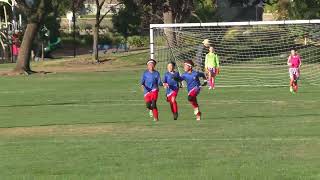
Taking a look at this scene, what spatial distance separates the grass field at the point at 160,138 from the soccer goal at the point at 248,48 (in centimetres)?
889

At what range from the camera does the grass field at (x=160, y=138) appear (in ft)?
36.8

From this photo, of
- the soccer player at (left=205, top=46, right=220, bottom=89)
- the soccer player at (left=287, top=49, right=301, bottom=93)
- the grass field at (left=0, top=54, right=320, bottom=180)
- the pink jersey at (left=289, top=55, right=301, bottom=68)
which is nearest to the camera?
the grass field at (left=0, top=54, right=320, bottom=180)

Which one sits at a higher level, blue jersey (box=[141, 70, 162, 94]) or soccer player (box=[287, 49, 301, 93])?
blue jersey (box=[141, 70, 162, 94])

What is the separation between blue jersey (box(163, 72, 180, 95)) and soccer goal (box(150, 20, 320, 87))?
527 inches

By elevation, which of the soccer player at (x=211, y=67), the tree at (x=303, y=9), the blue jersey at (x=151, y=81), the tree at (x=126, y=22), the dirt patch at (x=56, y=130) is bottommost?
the dirt patch at (x=56, y=130)

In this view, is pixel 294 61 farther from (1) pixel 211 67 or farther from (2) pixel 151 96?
(2) pixel 151 96

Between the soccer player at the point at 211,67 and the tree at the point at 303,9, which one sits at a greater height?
the tree at the point at 303,9

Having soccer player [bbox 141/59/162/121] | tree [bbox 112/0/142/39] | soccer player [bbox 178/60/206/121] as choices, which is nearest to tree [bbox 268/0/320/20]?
tree [bbox 112/0/142/39]

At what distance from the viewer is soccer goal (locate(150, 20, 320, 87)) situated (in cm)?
3712

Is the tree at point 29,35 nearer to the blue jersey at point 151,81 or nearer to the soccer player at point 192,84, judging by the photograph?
the blue jersey at point 151,81

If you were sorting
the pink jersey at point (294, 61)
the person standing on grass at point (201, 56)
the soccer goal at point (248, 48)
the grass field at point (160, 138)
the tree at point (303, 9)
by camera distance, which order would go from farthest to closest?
the tree at point (303, 9) < the soccer goal at point (248, 48) < the person standing on grass at point (201, 56) < the pink jersey at point (294, 61) < the grass field at point (160, 138)

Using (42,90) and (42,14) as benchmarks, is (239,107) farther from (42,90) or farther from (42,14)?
(42,14)

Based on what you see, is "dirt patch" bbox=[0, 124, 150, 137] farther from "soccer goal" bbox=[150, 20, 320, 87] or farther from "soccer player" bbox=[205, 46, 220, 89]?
"soccer goal" bbox=[150, 20, 320, 87]

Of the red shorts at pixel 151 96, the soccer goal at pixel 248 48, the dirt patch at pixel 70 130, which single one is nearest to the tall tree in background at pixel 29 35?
the soccer goal at pixel 248 48
